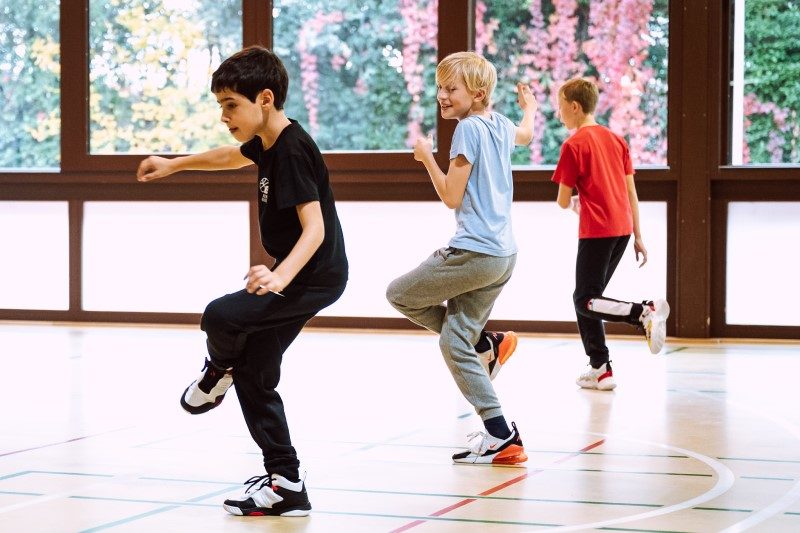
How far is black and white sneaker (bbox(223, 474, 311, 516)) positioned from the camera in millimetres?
2764

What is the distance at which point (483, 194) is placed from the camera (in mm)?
3471

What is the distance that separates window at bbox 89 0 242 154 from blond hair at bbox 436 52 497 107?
14.8ft

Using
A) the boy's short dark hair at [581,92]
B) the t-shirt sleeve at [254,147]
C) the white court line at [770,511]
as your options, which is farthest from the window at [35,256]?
the white court line at [770,511]

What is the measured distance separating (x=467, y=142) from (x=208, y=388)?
1028 mm

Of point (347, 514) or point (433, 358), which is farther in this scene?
point (433, 358)

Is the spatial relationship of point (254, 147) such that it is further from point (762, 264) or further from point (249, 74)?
point (762, 264)

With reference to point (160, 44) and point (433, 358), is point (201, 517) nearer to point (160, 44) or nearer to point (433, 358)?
point (433, 358)

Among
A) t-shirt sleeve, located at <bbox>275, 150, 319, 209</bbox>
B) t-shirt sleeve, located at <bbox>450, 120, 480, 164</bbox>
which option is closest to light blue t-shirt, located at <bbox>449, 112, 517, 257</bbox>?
t-shirt sleeve, located at <bbox>450, 120, 480, 164</bbox>

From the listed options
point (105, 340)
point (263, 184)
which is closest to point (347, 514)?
point (263, 184)

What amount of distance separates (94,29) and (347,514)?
5.98 metres

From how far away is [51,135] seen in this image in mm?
8148

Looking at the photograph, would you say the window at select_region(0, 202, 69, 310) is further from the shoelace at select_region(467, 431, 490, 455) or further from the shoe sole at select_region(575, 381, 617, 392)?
the shoelace at select_region(467, 431, 490, 455)

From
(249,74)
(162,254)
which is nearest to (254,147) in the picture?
(249,74)

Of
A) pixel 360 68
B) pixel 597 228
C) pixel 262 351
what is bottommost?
pixel 262 351
